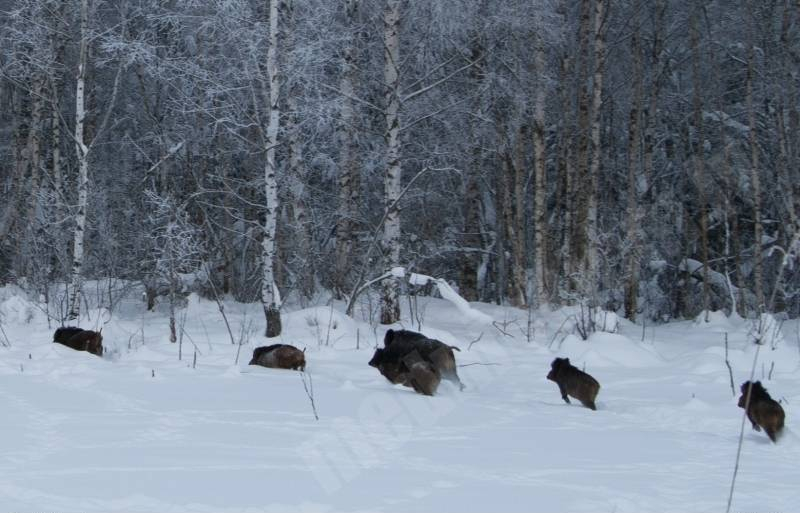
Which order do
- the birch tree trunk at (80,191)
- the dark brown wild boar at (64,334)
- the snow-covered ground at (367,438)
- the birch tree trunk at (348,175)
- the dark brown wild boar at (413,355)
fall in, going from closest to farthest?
the snow-covered ground at (367,438) → the dark brown wild boar at (413,355) → the dark brown wild boar at (64,334) → the birch tree trunk at (80,191) → the birch tree trunk at (348,175)

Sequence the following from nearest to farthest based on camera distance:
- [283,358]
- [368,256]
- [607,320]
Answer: [283,358]
[607,320]
[368,256]

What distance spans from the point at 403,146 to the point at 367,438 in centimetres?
1015

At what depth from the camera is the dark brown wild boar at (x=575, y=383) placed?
602 cm

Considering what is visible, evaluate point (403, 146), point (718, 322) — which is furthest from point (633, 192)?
point (403, 146)

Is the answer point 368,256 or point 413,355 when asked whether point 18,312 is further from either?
point 413,355

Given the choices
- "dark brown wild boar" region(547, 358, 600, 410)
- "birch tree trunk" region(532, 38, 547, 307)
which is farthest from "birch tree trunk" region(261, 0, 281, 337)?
"dark brown wild boar" region(547, 358, 600, 410)

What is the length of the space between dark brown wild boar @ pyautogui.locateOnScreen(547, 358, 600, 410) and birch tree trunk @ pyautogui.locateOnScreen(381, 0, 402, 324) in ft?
19.3

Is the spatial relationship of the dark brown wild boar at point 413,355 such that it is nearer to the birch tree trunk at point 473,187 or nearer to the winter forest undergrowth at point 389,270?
the winter forest undergrowth at point 389,270

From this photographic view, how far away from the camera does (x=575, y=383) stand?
6.09m

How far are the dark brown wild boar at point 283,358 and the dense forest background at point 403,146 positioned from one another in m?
2.80

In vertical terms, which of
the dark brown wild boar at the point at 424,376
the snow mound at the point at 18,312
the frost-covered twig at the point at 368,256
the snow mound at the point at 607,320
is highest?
the frost-covered twig at the point at 368,256

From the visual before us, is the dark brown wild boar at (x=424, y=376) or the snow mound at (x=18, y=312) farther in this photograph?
the snow mound at (x=18, y=312)

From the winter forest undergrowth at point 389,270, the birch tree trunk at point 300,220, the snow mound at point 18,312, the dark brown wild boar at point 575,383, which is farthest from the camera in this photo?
the birch tree trunk at point 300,220

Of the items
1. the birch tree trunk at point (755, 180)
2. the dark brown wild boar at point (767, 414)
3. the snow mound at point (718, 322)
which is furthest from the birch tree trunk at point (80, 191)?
the birch tree trunk at point (755, 180)
